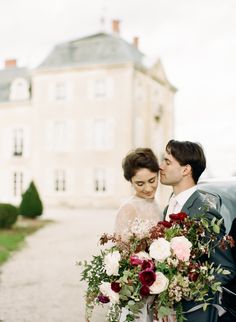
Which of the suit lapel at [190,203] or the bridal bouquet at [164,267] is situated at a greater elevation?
the suit lapel at [190,203]

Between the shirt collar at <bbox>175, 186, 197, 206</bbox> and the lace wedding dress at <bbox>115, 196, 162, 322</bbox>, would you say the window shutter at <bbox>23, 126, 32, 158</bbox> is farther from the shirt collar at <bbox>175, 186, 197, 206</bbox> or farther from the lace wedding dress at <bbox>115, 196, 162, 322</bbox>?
the shirt collar at <bbox>175, 186, 197, 206</bbox>

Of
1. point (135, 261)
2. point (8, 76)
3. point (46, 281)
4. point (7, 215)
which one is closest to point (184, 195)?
point (135, 261)

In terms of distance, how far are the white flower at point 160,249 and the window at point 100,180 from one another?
3075cm

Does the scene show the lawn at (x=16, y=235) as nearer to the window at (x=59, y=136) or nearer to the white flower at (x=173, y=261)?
the white flower at (x=173, y=261)

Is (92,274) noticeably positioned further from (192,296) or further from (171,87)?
(171,87)

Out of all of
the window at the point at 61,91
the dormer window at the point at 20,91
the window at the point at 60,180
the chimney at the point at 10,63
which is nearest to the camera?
the window at the point at 60,180

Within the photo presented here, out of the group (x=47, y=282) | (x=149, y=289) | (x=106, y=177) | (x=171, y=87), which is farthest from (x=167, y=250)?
(x=171, y=87)

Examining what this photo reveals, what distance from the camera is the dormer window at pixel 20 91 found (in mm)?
37656

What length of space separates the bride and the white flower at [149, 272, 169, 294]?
2.59ft

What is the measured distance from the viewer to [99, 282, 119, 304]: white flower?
3.01 meters

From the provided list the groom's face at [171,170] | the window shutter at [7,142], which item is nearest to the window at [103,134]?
the window shutter at [7,142]

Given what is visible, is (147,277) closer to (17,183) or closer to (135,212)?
(135,212)

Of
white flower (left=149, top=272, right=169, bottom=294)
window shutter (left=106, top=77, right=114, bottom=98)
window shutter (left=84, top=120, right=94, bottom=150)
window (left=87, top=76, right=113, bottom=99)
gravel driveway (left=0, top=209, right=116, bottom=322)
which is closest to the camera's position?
white flower (left=149, top=272, right=169, bottom=294)

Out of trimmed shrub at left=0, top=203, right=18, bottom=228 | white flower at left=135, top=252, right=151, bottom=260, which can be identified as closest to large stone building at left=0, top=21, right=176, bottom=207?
trimmed shrub at left=0, top=203, right=18, bottom=228
